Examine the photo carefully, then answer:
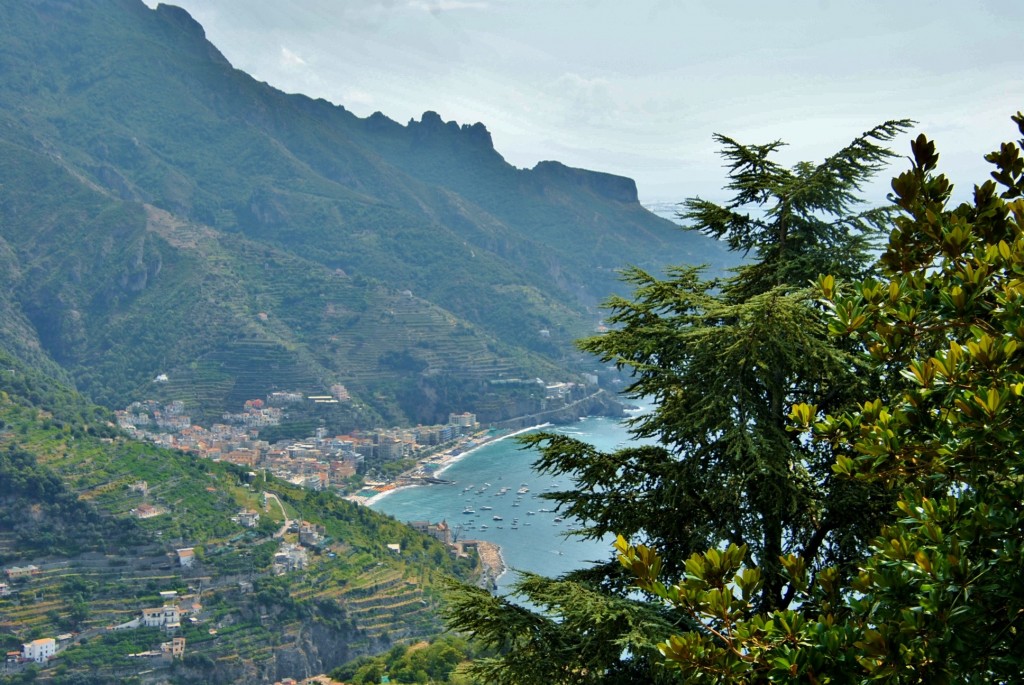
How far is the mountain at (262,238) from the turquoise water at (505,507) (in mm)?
9515

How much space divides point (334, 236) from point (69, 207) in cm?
2339

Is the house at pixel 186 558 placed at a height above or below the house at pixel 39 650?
above

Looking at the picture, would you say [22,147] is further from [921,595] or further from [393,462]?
[921,595]

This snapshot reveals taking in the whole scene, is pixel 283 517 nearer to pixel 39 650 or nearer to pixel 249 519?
pixel 249 519

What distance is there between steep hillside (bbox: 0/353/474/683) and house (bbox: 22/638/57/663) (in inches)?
13.1

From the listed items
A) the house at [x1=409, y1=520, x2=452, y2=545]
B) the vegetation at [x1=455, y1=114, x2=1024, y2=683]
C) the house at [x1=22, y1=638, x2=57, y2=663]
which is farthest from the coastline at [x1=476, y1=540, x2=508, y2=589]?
the vegetation at [x1=455, y1=114, x2=1024, y2=683]

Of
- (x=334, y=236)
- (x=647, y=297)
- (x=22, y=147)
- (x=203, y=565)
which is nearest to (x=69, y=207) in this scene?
(x=22, y=147)

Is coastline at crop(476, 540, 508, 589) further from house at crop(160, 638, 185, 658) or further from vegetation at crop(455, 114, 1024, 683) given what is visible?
vegetation at crop(455, 114, 1024, 683)

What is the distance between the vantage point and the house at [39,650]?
22.5 m

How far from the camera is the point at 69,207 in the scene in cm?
6631

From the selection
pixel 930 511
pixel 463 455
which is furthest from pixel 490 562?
pixel 930 511

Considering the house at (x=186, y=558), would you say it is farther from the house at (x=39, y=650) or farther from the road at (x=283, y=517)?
the house at (x=39, y=650)

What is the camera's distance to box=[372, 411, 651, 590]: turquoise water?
31469mm

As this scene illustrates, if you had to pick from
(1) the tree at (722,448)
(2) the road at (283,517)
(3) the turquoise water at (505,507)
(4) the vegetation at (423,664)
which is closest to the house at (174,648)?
(4) the vegetation at (423,664)
